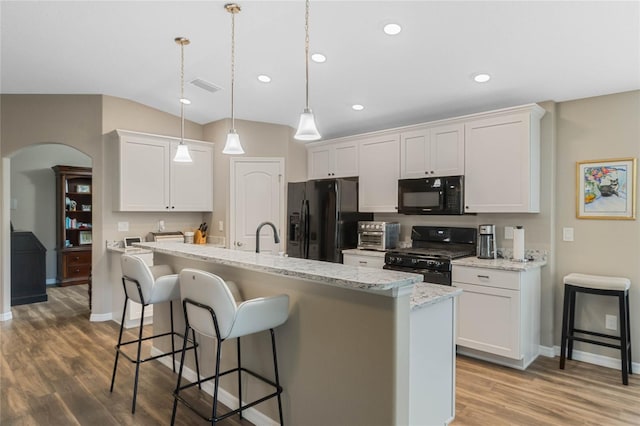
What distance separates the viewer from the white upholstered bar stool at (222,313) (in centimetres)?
195

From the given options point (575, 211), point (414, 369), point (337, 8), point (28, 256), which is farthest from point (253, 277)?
point (28, 256)

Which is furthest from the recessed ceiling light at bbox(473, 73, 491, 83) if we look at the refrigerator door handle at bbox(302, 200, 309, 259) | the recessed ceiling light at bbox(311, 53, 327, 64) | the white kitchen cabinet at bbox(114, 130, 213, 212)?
the white kitchen cabinet at bbox(114, 130, 213, 212)

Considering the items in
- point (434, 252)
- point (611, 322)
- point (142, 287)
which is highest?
point (434, 252)

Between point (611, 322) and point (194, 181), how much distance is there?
190 inches

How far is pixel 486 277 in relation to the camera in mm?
3357

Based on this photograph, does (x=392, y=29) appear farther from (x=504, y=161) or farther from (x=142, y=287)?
(x=142, y=287)

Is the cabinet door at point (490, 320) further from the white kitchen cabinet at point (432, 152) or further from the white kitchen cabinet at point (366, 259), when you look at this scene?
the white kitchen cabinet at point (432, 152)

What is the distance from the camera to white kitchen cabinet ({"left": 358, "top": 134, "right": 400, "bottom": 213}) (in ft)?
14.2

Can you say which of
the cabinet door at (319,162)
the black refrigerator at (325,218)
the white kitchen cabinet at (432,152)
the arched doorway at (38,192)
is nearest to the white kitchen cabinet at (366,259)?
the black refrigerator at (325,218)

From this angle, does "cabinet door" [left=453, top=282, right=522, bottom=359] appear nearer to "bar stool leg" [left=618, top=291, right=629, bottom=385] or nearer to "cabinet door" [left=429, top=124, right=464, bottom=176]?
"bar stool leg" [left=618, top=291, right=629, bottom=385]

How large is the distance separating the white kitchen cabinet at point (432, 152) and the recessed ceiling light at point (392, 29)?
54.2 inches

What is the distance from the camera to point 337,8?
8.59 ft

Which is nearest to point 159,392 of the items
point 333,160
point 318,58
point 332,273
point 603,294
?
point 332,273

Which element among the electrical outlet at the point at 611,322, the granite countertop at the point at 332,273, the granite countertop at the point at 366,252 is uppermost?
the granite countertop at the point at 332,273
